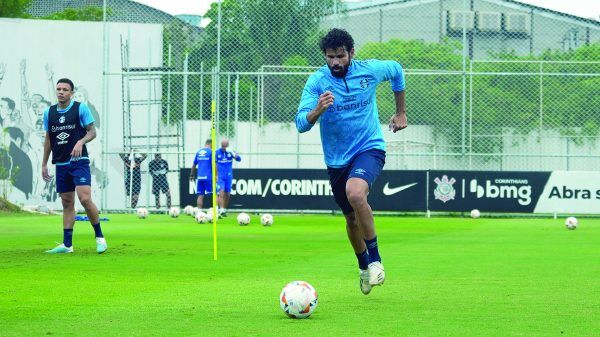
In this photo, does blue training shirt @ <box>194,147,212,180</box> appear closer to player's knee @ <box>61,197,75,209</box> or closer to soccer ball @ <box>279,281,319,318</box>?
player's knee @ <box>61,197,75,209</box>

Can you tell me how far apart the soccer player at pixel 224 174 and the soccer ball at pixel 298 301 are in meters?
21.1

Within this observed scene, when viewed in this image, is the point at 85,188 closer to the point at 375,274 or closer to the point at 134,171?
the point at 375,274

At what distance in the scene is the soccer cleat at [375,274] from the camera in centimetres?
984

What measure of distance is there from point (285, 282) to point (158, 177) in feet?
76.8

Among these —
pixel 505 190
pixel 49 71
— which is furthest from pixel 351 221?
pixel 49 71

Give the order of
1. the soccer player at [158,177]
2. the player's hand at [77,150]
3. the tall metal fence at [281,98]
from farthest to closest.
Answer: the tall metal fence at [281,98] < the soccer player at [158,177] < the player's hand at [77,150]

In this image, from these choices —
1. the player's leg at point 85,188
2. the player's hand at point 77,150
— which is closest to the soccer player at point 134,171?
the player's leg at point 85,188

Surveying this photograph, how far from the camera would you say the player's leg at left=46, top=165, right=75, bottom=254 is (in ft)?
49.9

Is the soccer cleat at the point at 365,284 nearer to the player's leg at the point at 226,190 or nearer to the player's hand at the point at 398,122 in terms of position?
the player's hand at the point at 398,122

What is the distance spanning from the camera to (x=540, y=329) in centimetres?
770

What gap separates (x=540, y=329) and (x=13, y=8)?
4859 cm

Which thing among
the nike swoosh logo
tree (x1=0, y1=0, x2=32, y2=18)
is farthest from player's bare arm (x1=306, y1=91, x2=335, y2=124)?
tree (x1=0, y1=0, x2=32, y2=18)

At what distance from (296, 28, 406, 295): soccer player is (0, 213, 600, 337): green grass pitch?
582 millimetres

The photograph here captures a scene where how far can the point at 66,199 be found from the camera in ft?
50.5
